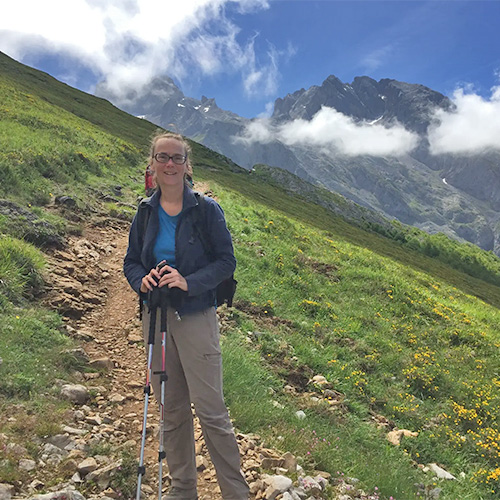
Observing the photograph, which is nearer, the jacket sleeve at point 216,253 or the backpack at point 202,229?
the jacket sleeve at point 216,253

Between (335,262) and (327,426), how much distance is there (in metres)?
10.7

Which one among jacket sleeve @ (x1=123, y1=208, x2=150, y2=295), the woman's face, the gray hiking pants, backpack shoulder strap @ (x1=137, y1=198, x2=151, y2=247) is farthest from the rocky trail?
the woman's face

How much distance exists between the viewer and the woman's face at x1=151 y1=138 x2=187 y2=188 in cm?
380

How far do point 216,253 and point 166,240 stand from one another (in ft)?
1.71

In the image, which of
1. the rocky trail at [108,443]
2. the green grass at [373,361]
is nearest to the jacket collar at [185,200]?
the rocky trail at [108,443]

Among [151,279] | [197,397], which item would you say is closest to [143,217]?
[151,279]

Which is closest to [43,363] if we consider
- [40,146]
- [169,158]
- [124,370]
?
[124,370]

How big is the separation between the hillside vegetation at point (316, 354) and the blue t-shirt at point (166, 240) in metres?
2.53

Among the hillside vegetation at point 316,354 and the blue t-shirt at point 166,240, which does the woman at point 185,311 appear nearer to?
the blue t-shirt at point 166,240

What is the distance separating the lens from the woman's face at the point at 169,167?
3797 mm

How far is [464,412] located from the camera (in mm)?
8070

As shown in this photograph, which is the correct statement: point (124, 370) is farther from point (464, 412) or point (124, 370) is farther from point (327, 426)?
point (464, 412)

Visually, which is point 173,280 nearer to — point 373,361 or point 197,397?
point 197,397

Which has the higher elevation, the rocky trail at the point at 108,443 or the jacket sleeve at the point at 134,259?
the jacket sleeve at the point at 134,259
